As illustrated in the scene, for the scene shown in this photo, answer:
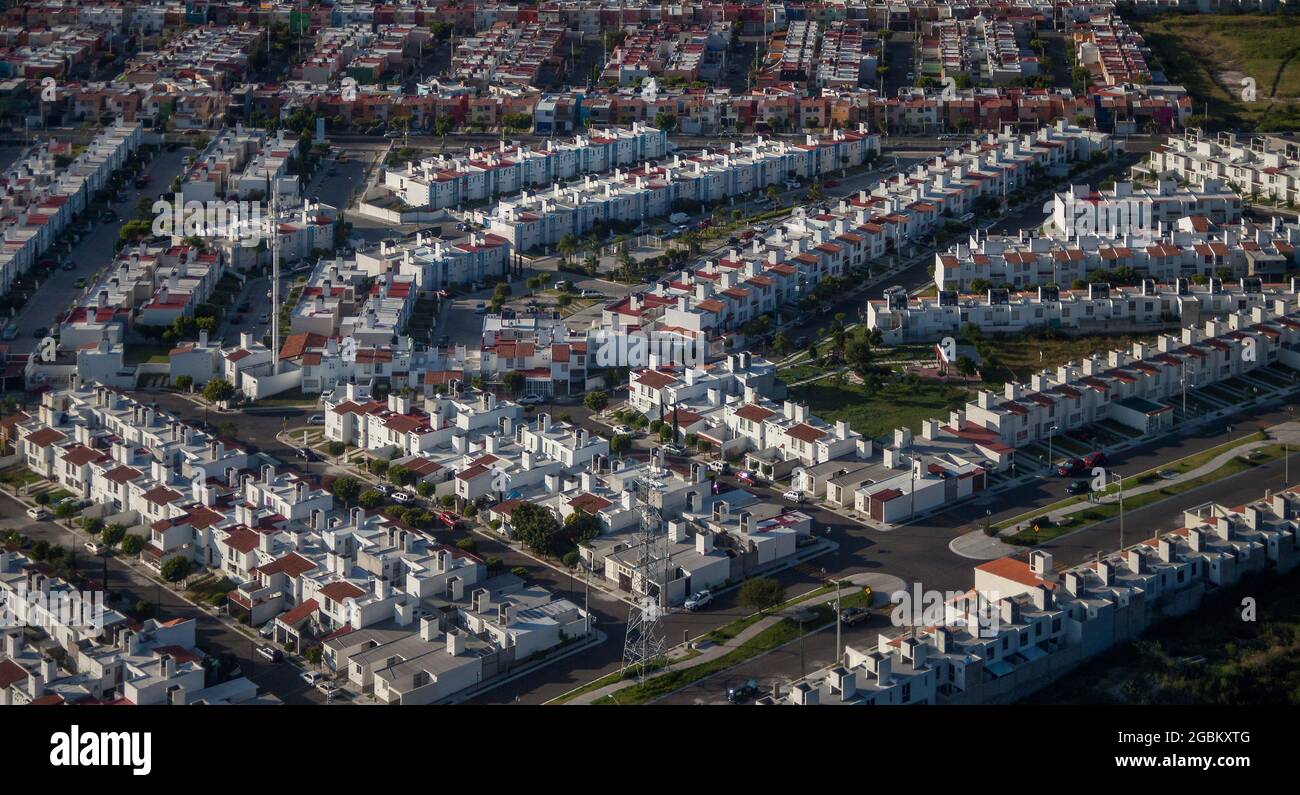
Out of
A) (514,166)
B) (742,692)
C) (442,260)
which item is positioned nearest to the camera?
(742,692)

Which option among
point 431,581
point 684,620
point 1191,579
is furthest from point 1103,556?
point 431,581

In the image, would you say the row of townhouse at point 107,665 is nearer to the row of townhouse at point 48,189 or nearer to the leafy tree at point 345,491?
the leafy tree at point 345,491

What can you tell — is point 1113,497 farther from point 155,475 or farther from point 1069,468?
point 155,475

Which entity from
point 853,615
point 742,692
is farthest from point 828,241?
point 742,692

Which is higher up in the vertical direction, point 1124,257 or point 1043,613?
point 1124,257

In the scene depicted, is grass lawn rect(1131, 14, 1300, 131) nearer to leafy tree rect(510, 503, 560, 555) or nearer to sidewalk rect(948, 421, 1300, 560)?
sidewalk rect(948, 421, 1300, 560)

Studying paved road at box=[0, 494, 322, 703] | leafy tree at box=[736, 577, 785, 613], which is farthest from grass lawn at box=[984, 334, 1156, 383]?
paved road at box=[0, 494, 322, 703]
